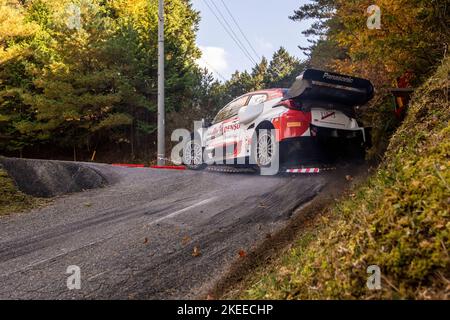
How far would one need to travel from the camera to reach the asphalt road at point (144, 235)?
12.2 feet

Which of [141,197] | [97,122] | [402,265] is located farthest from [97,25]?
[402,265]

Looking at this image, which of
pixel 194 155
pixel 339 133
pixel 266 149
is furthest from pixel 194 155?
pixel 339 133

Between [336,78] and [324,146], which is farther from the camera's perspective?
[324,146]

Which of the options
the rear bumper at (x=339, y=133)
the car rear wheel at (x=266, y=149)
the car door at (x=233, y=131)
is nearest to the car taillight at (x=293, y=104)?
the rear bumper at (x=339, y=133)

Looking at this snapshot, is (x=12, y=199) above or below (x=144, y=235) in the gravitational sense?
above

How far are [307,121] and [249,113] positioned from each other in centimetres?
173

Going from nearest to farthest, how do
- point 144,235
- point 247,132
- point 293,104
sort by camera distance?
point 144,235 < point 293,104 < point 247,132

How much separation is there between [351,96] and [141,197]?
4.64 metres

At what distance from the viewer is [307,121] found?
23.0 ft
